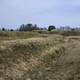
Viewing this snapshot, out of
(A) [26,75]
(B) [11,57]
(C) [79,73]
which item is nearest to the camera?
(C) [79,73]

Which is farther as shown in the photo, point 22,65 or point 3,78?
point 22,65

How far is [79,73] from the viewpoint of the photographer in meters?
14.6

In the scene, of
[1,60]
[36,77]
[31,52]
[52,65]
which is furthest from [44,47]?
[36,77]

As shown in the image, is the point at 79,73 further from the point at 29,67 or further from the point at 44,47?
the point at 44,47

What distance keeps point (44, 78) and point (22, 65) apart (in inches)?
138

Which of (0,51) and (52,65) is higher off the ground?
(0,51)

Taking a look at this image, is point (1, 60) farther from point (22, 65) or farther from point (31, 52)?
point (31, 52)

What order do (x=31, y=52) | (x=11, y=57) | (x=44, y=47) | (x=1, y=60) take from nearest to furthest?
(x=1, y=60) < (x=11, y=57) < (x=31, y=52) < (x=44, y=47)

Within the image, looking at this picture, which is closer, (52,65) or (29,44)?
(52,65)

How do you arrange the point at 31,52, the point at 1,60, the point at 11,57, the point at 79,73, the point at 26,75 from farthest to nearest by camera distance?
the point at 31,52 < the point at 11,57 < the point at 1,60 < the point at 26,75 < the point at 79,73

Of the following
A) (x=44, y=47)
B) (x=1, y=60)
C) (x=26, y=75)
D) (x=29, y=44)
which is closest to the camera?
(x=26, y=75)

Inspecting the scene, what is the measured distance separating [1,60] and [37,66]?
9.21 ft

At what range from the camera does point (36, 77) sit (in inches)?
602

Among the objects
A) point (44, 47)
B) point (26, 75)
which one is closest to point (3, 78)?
point (26, 75)
